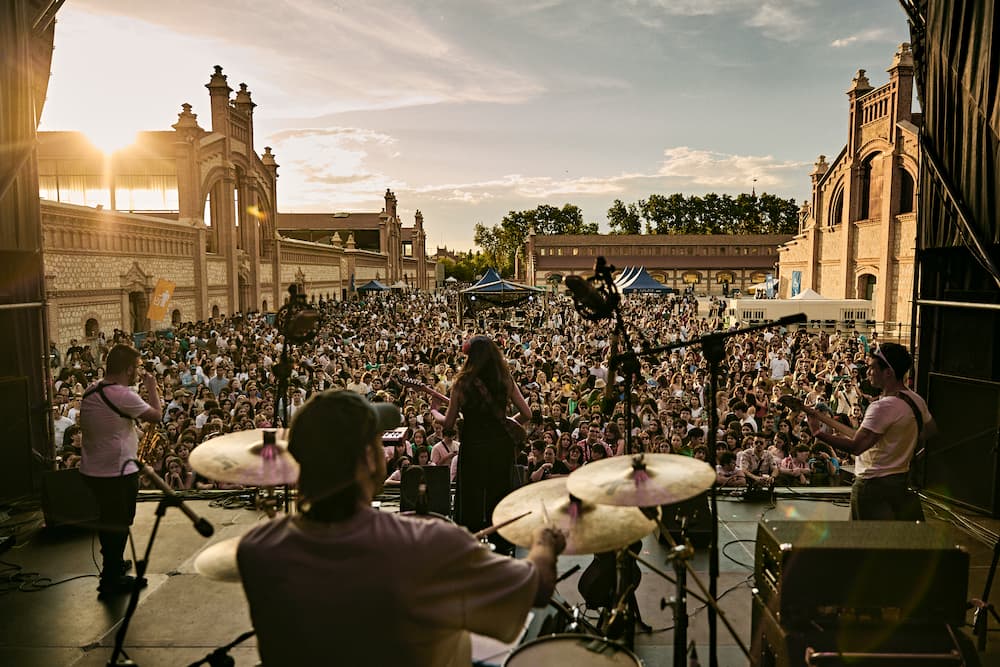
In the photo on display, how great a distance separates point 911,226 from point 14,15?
2737 cm

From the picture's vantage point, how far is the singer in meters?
4.20

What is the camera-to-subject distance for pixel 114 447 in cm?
431

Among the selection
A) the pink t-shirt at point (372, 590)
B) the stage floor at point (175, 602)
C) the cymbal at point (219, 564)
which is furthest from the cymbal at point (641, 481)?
the cymbal at point (219, 564)

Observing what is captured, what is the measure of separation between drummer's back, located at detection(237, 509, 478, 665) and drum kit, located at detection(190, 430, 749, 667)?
729mm

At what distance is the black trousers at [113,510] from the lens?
14.3ft

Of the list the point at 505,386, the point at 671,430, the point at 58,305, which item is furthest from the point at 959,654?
the point at 58,305

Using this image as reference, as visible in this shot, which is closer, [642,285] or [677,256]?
[642,285]

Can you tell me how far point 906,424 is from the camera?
3.94 meters

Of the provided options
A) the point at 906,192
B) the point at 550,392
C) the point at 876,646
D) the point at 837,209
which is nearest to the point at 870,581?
the point at 876,646

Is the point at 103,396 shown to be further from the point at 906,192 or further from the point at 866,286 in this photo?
the point at 866,286

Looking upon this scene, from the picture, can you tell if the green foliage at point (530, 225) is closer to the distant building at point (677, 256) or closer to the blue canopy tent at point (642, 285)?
the distant building at point (677, 256)

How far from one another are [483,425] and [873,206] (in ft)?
92.2

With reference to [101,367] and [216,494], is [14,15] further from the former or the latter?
[101,367]

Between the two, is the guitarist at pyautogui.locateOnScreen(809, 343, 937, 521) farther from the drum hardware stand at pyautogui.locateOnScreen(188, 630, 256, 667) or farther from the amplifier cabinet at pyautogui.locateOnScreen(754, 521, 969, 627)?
the drum hardware stand at pyautogui.locateOnScreen(188, 630, 256, 667)
